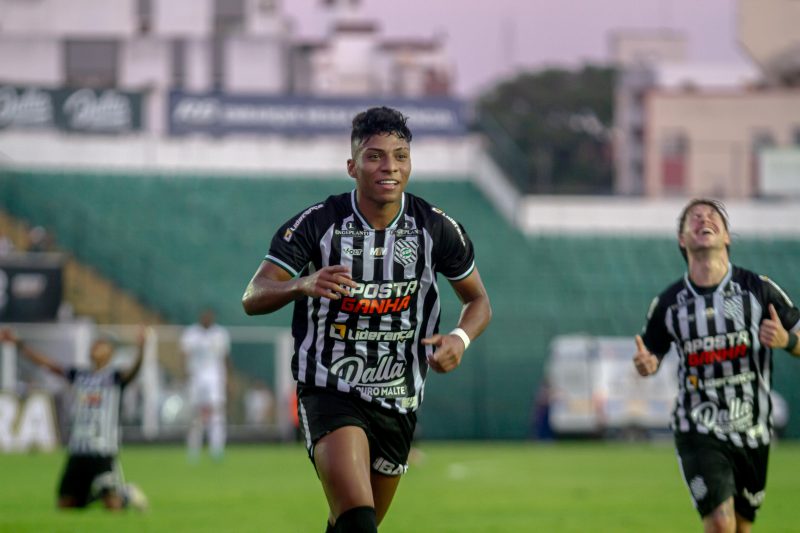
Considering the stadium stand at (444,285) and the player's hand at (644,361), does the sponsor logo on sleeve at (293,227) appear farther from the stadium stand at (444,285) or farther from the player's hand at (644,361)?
the stadium stand at (444,285)

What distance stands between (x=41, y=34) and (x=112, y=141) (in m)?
22.6

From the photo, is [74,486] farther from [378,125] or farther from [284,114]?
[284,114]

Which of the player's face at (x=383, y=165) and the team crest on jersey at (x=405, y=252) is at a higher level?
the player's face at (x=383, y=165)

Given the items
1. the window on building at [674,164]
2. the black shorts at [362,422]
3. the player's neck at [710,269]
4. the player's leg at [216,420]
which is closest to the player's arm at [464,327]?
the black shorts at [362,422]

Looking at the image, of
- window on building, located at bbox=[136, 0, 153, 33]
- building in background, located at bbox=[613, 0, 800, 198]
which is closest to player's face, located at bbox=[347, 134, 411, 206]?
building in background, located at bbox=[613, 0, 800, 198]

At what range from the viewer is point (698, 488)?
961 cm

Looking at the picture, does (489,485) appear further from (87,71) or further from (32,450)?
(87,71)

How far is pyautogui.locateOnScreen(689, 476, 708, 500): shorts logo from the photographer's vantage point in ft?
31.4

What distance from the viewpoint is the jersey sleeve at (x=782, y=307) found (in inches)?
386

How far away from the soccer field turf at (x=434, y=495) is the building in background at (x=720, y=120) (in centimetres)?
1790

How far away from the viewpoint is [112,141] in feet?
157

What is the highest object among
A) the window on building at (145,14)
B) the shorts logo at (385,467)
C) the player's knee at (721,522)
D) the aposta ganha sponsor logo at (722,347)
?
the window on building at (145,14)

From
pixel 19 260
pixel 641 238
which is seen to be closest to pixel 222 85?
pixel 641 238

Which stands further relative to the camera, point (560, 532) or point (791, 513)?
point (791, 513)
